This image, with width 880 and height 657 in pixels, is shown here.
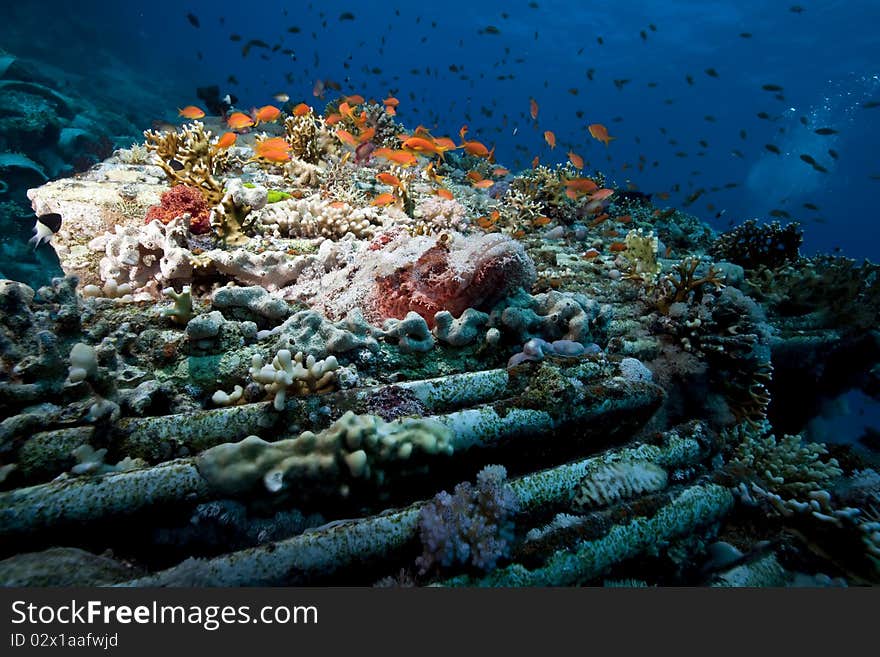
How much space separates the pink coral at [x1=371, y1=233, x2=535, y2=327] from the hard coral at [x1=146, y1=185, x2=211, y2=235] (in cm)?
326

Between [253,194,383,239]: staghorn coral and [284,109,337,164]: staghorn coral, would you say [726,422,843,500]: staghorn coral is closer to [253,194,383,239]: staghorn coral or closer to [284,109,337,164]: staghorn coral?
[253,194,383,239]: staghorn coral

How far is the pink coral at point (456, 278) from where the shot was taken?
3.84 meters

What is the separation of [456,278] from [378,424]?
1.83 meters

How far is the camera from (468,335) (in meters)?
3.71

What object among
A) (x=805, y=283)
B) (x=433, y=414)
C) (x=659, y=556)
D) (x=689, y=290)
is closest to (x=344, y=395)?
(x=433, y=414)

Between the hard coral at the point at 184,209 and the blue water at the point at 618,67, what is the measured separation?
5483 mm

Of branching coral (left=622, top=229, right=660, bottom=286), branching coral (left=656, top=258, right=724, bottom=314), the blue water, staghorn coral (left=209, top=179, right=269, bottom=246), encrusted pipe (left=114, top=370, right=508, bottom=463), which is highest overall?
the blue water

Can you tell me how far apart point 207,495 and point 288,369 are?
939 millimetres

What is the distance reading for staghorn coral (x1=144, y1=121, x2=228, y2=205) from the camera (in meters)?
6.21

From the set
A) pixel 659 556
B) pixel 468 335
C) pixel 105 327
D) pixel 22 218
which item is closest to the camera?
pixel 659 556

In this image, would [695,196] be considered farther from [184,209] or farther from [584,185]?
[184,209]

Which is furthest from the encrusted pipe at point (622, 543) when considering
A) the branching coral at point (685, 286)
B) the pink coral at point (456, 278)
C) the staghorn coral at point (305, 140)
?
the staghorn coral at point (305, 140)

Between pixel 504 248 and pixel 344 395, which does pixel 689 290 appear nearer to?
pixel 504 248

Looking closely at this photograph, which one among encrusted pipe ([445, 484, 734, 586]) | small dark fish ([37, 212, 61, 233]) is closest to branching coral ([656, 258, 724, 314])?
encrusted pipe ([445, 484, 734, 586])
